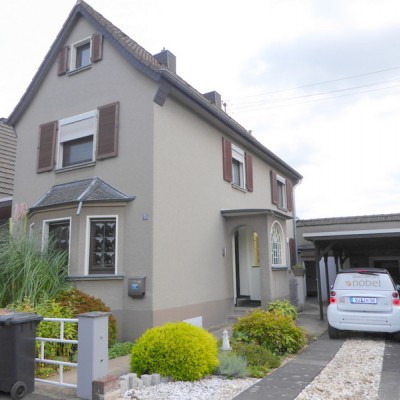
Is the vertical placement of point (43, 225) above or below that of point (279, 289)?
above

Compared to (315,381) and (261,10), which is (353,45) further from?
(315,381)

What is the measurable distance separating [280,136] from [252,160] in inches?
88.3

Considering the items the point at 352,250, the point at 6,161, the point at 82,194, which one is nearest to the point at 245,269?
the point at 82,194

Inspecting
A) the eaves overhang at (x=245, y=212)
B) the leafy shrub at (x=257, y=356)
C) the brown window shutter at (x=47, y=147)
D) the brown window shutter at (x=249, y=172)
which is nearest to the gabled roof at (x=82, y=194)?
the brown window shutter at (x=47, y=147)

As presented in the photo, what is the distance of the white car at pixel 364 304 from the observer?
8297 mm

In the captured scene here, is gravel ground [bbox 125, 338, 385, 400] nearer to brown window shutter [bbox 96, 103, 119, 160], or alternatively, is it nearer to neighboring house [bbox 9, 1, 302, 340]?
neighboring house [bbox 9, 1, 302, 340]

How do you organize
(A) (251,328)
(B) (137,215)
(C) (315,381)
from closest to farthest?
(C) (315,381), (A) (251,328), (B) (137,215)

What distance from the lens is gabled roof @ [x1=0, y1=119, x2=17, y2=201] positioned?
13.9 m

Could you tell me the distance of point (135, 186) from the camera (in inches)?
363

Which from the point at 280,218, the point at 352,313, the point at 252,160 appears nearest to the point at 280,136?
the point at 252,160

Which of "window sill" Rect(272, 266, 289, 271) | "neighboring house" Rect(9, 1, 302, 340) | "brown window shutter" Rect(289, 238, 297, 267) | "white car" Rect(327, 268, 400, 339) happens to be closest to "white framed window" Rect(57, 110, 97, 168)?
"neighboring house" Rect(9, 1, 302, 340)

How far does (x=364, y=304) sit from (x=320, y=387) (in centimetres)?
373

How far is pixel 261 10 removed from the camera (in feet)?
27.4

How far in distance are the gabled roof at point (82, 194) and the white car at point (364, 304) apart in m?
5.29
